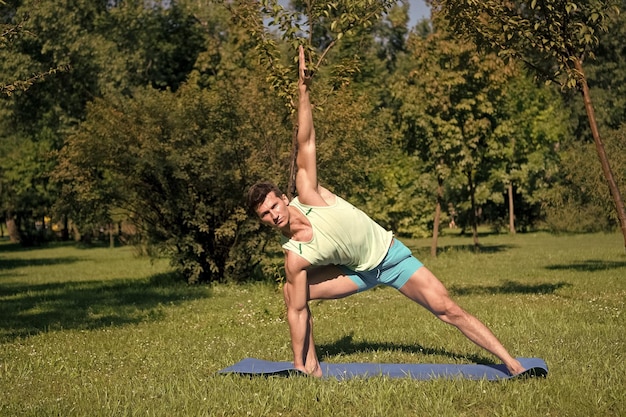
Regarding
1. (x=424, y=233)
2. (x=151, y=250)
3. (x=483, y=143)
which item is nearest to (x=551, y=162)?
(x=424, y=233)

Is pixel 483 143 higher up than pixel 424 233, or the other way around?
pixel 483 143

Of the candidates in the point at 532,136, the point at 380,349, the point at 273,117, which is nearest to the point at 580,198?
the point at 532,136

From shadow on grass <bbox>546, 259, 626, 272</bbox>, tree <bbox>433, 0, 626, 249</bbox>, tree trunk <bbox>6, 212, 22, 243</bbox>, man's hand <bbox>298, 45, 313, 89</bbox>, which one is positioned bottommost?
tree trunk <bbox>6, 212, 22, 243</bbox>

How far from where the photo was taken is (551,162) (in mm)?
52312

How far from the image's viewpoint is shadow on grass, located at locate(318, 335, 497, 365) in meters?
8.06

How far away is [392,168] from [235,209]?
28.9 metres

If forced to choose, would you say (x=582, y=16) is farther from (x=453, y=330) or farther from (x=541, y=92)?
(x=541, y=92)

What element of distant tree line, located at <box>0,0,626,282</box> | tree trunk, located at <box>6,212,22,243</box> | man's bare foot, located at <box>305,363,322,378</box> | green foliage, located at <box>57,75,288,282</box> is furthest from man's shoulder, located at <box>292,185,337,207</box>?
tree trunk, located at <box>6,212,22,243</box>

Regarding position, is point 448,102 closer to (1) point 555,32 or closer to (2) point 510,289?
(2) point 510,289

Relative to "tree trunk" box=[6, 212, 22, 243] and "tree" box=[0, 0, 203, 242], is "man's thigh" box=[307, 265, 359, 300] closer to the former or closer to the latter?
"tree" box=[0, 0, 203, 242]

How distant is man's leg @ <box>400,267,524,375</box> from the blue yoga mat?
0.18m

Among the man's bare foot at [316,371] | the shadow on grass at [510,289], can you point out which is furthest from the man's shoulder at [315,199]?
the shadow on grass at [510,289]

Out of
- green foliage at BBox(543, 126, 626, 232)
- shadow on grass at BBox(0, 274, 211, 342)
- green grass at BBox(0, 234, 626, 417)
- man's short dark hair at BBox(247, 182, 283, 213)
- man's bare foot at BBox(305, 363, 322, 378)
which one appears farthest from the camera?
green foliage at BBox(543, 126, 626, 232)

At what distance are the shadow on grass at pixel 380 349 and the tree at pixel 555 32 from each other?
14.0ft
